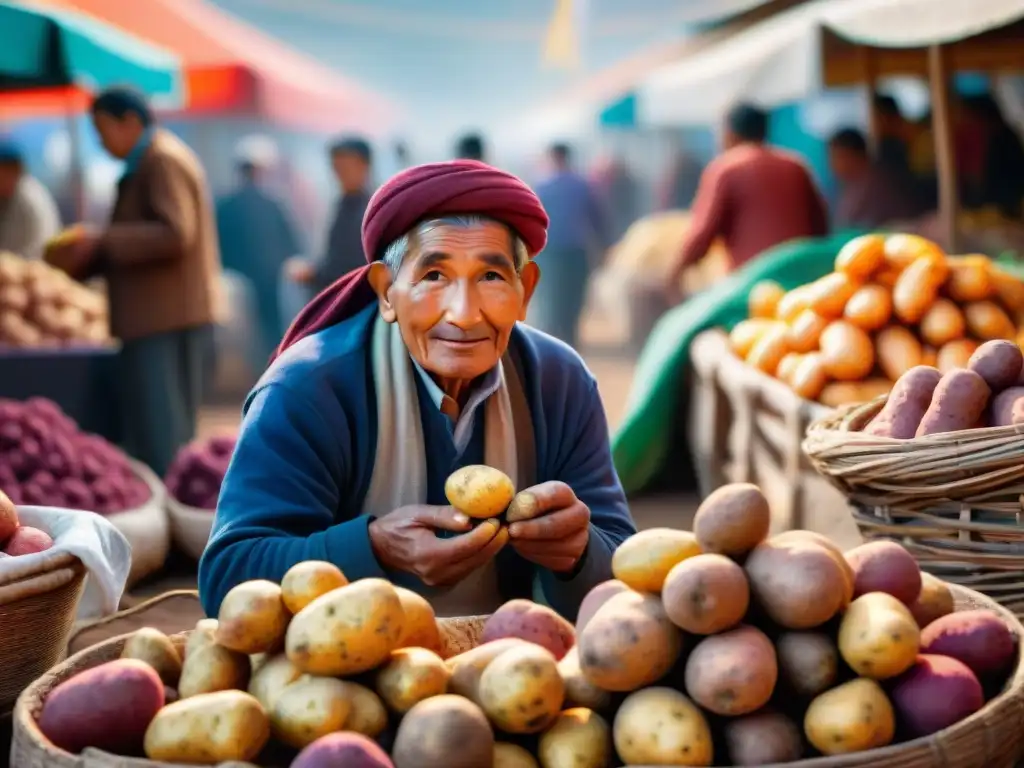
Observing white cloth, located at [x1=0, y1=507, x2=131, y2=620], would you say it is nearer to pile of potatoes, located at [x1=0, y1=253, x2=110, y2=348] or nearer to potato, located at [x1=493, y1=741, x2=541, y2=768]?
potato, located at [x1=493, y1=741, x2=541, y2=768]

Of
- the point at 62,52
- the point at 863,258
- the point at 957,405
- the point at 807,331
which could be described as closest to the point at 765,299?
the point at 807,331

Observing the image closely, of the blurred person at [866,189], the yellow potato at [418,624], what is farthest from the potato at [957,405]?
the blurred person at [866,189]

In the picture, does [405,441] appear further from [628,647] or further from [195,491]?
[195,491]

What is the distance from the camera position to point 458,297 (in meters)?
2.14

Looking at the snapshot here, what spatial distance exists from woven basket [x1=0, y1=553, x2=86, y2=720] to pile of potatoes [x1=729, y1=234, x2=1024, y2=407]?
2606 millimetres

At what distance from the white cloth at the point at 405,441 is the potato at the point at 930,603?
0.79 metres

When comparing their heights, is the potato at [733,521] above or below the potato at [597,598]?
above

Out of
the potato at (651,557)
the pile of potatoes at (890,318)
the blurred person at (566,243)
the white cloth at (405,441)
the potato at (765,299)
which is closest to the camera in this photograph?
the potato at (651,557)

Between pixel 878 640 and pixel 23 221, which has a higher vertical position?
pixel 23 221

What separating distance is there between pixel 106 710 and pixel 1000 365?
186 cm

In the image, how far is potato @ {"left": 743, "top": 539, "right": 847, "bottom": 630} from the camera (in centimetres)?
151

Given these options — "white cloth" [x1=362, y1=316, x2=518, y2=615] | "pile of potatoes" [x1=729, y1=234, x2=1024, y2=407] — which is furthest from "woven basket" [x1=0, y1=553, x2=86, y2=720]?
"pile of potatoes" [x1=729, y1=234, x2=1024, y2=407]

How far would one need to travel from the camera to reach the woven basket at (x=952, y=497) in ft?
7.90

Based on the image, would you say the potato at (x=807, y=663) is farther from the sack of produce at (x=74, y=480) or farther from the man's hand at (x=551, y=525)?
the sack of produce at (x=74, y=480)
